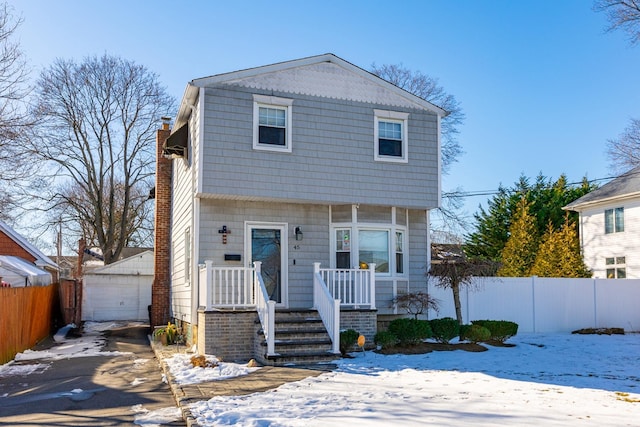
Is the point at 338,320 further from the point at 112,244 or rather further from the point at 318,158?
the point at 112,244

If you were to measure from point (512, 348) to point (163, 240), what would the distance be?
11688 millimetres

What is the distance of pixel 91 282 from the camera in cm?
2995

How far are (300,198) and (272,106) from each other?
2.28 meters

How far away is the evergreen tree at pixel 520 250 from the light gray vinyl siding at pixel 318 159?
12.0 meters

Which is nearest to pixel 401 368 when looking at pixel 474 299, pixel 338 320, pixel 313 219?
pixel 338 320

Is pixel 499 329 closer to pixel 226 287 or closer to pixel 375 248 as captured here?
pixel 375 248

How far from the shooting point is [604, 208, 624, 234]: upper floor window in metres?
26.2

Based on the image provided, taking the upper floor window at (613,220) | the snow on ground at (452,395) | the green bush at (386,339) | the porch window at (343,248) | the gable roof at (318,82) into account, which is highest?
the gable roof at (318,82)

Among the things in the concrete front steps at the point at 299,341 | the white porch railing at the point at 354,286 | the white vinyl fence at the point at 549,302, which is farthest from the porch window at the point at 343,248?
the white vinyl fence at the point at 549,302

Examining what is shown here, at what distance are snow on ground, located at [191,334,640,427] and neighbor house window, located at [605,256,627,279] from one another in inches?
585

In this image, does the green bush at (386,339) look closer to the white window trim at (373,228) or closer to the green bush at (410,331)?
the green bush at (410,331)

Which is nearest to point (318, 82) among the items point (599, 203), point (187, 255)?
point (187, 255)

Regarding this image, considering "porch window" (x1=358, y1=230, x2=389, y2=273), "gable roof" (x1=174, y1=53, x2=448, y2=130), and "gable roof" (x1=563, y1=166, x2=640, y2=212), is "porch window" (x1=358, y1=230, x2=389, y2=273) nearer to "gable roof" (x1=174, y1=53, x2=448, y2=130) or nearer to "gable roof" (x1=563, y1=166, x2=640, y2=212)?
"gable roof" (x1=174, y1=53, x2=448, y2=130)

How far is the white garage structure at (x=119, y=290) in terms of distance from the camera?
29.8 metres
